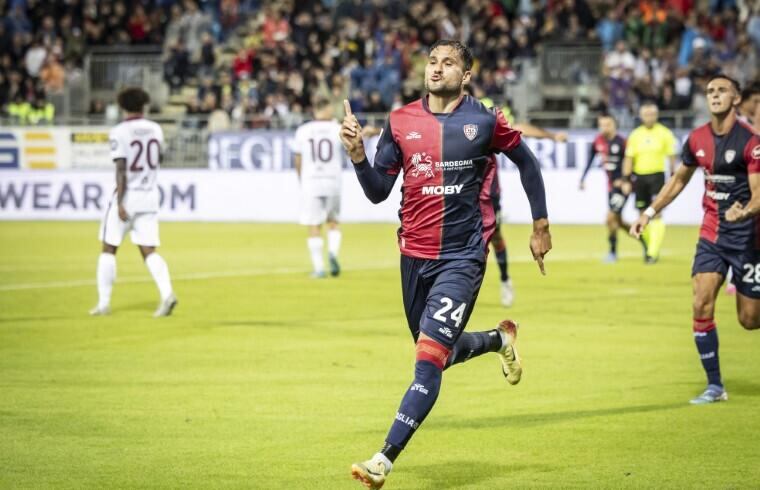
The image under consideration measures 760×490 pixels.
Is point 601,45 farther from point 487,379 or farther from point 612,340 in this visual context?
point 487,379

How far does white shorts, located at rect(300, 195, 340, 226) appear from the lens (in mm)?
20875

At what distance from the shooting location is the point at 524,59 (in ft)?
117

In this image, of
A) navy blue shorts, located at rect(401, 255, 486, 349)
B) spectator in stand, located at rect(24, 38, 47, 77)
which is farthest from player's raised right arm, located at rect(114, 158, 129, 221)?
spectator in stand, located at rect(24, 38, 47, 77)

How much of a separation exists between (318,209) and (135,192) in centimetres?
553

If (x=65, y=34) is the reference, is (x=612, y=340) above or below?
below

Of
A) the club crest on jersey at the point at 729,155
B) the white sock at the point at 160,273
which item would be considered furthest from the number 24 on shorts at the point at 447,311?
the white sock at the point at 160,273

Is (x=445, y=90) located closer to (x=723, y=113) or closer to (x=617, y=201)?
(x=723, y=113)

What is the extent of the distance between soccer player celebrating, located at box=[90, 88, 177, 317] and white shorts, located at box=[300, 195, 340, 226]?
16.5 feet

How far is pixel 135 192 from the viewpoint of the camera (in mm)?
15781

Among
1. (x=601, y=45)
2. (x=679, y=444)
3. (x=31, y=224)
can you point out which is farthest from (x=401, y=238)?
(x=601, y=45)

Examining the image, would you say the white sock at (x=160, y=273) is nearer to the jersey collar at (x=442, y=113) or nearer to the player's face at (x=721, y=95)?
the player's face at (x=721, y=95)

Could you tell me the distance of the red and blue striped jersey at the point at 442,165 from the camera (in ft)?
26.7

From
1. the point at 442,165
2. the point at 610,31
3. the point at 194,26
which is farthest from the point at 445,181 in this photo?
the point at 194,26

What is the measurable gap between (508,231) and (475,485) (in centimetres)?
2189
